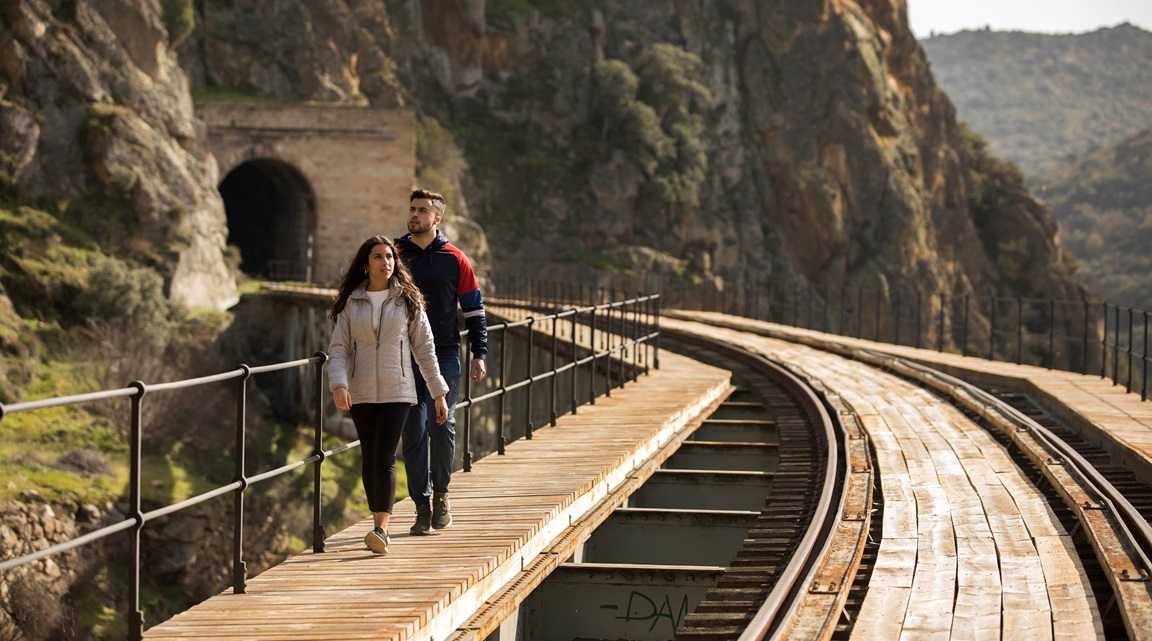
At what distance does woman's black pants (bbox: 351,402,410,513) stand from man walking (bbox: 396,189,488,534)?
1.47 feet

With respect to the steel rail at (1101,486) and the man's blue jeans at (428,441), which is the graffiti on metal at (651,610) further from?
the steel rail at (1101,486)

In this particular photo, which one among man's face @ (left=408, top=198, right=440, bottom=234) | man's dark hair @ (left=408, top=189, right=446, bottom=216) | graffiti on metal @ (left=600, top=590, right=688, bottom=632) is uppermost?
man's dark hair @ (left=408, top=189, right=446, bottom=216)

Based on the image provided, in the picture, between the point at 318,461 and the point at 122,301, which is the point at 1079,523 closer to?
the point at 318,461

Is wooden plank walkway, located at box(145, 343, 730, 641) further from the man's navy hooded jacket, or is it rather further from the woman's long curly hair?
the woman's long curly hair

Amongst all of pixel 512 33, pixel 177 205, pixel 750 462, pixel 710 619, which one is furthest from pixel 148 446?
pixel 512 33

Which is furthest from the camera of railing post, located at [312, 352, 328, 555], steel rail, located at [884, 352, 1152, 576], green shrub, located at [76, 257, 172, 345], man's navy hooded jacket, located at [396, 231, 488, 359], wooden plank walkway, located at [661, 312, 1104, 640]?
green shrub, located at [76, 257, 172, 345]

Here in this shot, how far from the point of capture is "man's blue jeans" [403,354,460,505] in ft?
23.9

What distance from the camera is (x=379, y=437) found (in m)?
6.78

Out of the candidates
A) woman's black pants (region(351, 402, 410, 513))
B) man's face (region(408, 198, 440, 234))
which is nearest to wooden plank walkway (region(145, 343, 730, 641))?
woman's black pants (region(351, 402, 410, 513))

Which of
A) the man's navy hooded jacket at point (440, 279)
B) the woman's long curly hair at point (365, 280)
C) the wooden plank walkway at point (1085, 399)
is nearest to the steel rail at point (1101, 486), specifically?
the wooden plank walkway at point (1085, 399)

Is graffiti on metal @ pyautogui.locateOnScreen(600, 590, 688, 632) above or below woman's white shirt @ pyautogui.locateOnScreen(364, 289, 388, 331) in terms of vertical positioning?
below

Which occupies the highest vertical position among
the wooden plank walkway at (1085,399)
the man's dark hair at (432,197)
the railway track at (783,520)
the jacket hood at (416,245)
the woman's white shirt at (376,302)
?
the man's dark hair at (432,197)

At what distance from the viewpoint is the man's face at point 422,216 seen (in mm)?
7348

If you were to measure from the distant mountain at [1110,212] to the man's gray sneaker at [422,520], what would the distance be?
9531 cm
